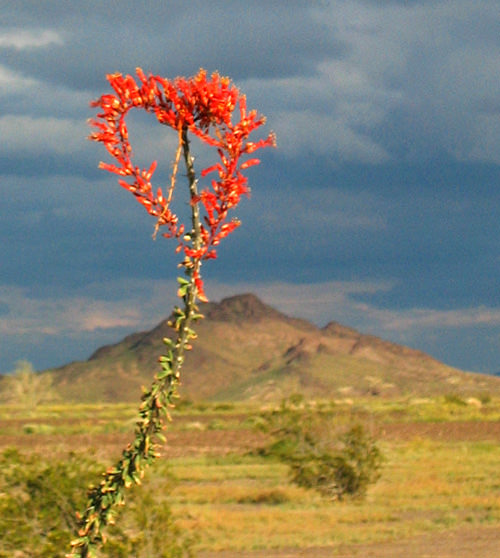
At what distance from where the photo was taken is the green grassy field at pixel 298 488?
20531 mm

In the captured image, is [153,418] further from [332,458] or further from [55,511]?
[332,458]

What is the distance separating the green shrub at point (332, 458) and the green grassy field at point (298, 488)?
1.34 feet

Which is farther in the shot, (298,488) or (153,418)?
(298,488)

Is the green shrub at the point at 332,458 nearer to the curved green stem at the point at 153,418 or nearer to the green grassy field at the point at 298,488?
the green grassy field at the point at 298,488

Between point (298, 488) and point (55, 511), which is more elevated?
point (55, 511)

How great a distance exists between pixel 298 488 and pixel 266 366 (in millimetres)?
134888

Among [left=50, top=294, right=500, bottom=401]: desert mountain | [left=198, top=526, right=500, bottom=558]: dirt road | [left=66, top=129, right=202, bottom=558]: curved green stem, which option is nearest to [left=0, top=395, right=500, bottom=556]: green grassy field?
[left=198, top=526, right=500, bottom=558]: dirt road

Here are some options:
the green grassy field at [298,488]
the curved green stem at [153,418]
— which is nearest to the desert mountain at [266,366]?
the green grassy field at [298,488]

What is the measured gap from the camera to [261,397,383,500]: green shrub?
993 inches

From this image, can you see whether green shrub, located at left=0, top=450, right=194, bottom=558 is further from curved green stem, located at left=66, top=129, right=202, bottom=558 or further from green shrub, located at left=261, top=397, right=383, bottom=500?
green shrub, located at left=261, top=397, right=383, bottom=500

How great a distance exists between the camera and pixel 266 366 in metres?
162

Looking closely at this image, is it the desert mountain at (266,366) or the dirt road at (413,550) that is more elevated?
the desert mountain at (266,366)

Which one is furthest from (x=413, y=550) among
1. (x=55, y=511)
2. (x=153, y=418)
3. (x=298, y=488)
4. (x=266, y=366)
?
(x=266, y=366)

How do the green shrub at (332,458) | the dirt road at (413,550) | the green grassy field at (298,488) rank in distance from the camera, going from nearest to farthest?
the dirt road at (413,550)
the green grassy field at (298,488)
the green shrub at (332,458)
